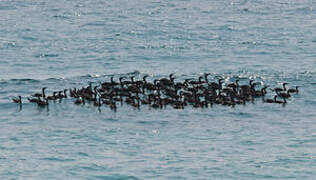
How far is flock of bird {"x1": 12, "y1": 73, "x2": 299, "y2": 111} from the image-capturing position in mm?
31394

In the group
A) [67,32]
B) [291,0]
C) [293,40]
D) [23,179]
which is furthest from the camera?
[291,0]

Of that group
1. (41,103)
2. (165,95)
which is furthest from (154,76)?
(41,103)

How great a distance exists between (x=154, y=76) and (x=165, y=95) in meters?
5.85

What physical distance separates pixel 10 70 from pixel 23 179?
20544 mm

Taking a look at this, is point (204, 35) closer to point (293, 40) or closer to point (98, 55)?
point (293, 40)

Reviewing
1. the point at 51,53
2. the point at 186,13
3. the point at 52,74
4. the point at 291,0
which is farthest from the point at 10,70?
the point at 291,0

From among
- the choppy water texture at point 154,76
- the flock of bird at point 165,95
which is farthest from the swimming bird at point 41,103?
the choppy water texture at point 154,76

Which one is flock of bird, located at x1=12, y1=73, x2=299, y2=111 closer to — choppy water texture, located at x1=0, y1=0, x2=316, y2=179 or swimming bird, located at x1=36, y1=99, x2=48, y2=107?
swimming bird, located at x1=36, y1=99, x2=48, y2=107

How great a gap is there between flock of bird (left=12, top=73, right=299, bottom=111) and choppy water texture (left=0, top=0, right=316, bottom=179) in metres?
0.49

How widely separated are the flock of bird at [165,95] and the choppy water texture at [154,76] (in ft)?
1.62

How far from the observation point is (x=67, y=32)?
57844mm

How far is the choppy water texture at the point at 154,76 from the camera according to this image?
2367 cm

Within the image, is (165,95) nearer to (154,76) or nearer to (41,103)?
(41,103)

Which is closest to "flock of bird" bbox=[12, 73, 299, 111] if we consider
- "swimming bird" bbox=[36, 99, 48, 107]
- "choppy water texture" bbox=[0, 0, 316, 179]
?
"swimming bird" bbox=[36, 99, 48, 107]
